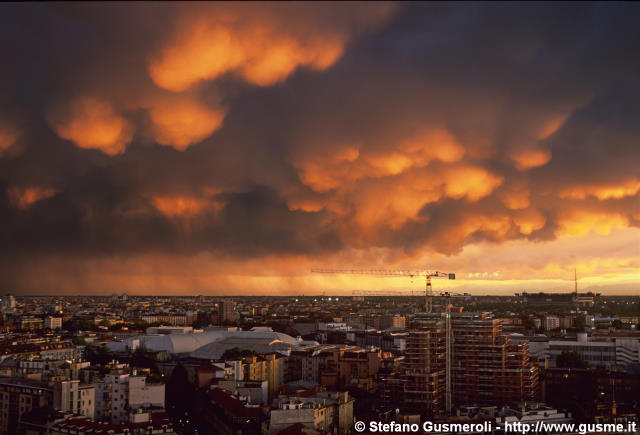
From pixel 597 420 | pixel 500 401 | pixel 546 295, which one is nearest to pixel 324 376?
pixel 500 401

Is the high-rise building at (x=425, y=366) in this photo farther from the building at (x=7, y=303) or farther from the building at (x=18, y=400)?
the building at (x=7, y=303)

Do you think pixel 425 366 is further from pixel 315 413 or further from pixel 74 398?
pixel 74 398

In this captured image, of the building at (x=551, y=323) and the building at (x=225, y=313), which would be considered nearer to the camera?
the building at (x=551, y=323)

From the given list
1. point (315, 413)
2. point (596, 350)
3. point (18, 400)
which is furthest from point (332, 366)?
point (18, 400)

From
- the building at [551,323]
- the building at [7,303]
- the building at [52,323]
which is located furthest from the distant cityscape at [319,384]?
the building at [7,303]

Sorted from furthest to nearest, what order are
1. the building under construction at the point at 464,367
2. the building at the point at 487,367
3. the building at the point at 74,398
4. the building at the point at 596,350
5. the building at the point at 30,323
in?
the building at the point at 30,323, the building at the point at 596,350, the building at the point at 487,367, the building under construction at the point at 464,367, the building at the point at 74,398

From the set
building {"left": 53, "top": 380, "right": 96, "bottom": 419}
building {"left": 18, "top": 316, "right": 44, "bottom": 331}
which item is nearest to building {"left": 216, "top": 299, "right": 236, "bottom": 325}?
building {"left": 18, "top": 316, "right": 44, "bottom": 331}

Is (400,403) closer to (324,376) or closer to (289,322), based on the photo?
(324,376)

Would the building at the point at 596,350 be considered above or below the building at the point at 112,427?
above
